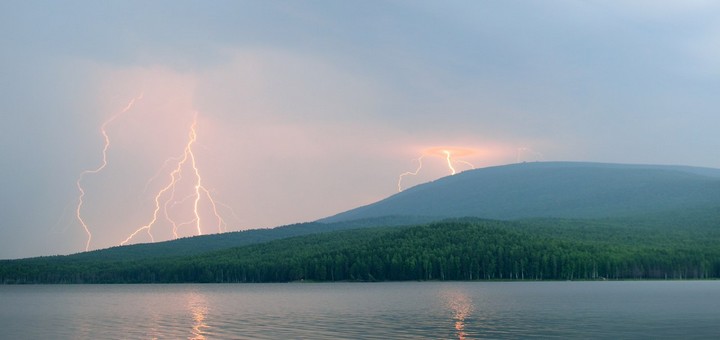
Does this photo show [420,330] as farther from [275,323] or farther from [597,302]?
[597,302]

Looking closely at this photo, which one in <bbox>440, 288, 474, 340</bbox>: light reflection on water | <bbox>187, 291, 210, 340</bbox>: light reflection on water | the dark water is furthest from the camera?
<bbox>187, 291, 210, 340</bbox>: light reflection on water

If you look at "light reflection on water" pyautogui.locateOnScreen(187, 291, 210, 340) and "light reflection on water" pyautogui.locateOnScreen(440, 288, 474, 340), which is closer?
"light reflection on water" pyautogui.locateOnScreen(440, 288, 474, 340)

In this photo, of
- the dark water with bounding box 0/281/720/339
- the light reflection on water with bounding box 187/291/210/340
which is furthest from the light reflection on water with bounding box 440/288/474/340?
the light reflection on water with bounding box 187/291/210/340

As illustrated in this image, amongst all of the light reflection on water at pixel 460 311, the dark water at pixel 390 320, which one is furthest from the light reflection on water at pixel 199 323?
the light reflection on water at pixel 460 311

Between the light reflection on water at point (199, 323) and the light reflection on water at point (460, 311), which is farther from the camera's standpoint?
the light reflection on water at point (199, 323)

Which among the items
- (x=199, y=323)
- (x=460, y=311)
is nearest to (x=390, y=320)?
(x=460, y=311)

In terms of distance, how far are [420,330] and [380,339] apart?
969 centimetres

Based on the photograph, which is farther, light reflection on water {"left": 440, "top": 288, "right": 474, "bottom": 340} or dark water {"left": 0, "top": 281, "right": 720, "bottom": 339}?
light reflection on water {"left": 440, "top": 288, "right": 474, "bottom": 340}

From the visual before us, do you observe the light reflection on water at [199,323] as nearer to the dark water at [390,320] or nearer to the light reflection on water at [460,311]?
the dark water at [390,320]

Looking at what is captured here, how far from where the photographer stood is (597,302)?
11994cm

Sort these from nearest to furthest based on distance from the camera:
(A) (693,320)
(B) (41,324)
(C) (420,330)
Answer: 1. (C) (420,330)
2. (A) (693,320)
3. (B) (41,324)

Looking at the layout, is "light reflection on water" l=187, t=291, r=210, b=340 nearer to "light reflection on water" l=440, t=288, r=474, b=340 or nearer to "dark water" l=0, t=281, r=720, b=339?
"dark water" l=0, t=281, r=720, b=339

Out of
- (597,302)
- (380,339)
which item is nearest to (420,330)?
(380,339)

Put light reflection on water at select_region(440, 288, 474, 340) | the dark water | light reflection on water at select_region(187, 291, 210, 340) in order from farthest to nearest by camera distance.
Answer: light reflection on water at select_region(187, 291, 210, 340) < light reflection on water at select_region(440, 288, 474, 340) < the dark water
